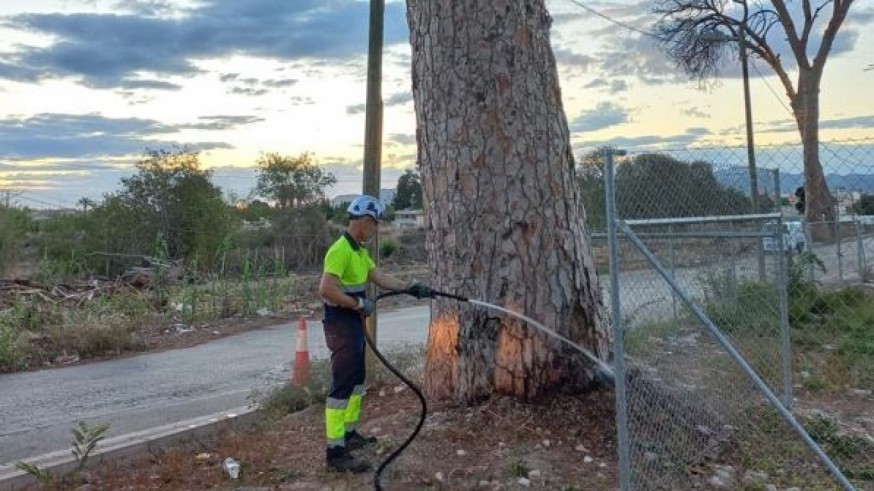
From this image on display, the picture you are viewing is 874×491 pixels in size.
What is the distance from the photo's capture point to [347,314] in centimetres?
585

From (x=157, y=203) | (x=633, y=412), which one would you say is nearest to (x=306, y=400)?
(x=633, y=412)

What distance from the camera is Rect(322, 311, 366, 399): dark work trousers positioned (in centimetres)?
582

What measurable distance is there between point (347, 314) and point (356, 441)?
3.06ft

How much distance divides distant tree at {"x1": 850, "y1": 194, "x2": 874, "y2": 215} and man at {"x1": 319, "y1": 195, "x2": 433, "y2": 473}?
581 centimetres

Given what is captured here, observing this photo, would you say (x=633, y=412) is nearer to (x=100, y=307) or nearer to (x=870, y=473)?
(x=870, y=473)

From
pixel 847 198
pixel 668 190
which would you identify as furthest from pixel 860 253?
pixel 668 190

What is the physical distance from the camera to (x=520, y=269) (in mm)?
6277

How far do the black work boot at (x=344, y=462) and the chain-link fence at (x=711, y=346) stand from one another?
1.72 meters

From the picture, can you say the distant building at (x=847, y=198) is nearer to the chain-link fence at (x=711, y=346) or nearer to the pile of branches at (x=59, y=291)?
the chain-link fence at (x=711, y=346)

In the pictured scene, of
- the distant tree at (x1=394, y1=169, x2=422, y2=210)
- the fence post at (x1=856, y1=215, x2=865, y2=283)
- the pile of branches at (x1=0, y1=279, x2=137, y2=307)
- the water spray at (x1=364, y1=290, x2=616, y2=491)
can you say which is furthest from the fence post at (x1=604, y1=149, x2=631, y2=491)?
the distant tree at (x1=394, y1=169, x2=422, y2=210)

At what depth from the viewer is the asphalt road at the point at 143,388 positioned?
26.9 ft

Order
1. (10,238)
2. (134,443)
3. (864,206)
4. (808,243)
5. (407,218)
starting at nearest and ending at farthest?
1. (134,443)
2. (864,206)
3. (808,243)
4. (10,238)
5. (407,218)

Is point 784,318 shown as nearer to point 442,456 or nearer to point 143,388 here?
point 442,456

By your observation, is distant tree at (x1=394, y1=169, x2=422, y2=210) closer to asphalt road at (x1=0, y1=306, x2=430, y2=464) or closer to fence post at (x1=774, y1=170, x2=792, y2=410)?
asphalt road at (x1=0, y1=306, x2=430, y2=464)
